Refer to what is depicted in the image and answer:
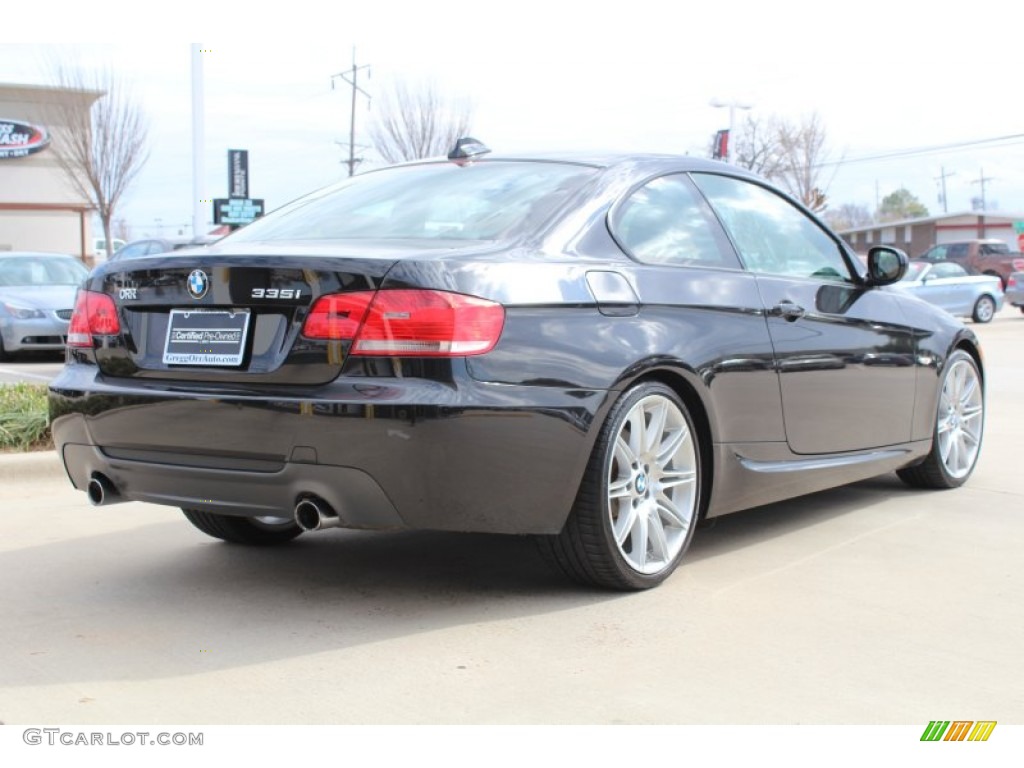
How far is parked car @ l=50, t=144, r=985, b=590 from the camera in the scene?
3.69 meters

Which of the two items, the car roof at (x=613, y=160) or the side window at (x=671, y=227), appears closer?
the side window at (x=671, y=227)

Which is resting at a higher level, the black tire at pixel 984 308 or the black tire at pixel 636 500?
the black tire at pixel 636 500

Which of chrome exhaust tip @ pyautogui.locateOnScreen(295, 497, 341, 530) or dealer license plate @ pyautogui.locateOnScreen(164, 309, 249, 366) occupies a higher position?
dealer license plate @ pyautogui.locateOnScreen(164, 309, 249, 366)

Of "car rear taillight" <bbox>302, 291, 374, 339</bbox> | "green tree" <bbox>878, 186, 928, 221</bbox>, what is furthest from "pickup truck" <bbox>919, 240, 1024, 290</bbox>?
"green tree" <bbox>878, 186, 928, 221</bbox>

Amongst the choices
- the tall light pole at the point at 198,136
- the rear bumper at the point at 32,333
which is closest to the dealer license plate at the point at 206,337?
the rear bumper at the point at 32,333

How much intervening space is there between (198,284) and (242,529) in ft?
4.73

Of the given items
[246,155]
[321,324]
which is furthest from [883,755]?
[246,155]

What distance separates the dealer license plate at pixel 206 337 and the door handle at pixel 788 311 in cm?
210

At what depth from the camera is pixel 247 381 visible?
12.5 feet

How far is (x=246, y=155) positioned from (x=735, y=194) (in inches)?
1286

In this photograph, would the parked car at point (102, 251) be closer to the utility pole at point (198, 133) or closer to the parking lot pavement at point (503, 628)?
the utility pole at point (198, 133)

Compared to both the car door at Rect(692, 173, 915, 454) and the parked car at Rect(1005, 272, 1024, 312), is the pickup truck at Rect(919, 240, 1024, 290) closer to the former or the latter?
the parked car at Rect(1005, 272, 1024, 312)

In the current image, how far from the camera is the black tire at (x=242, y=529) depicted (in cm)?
504

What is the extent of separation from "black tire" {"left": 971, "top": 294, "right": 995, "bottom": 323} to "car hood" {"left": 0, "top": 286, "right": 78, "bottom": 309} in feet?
59.6
